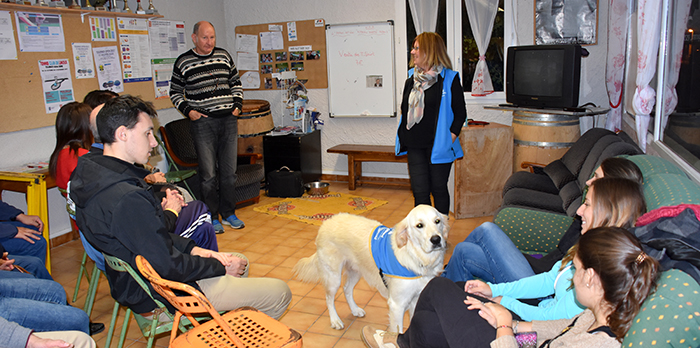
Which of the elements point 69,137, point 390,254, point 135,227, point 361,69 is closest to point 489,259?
point 390,254

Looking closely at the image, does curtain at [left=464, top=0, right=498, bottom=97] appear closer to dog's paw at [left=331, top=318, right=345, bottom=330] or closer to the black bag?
the black bag

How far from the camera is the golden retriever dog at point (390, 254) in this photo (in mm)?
2072

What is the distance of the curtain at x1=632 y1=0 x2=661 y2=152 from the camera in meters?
2.81

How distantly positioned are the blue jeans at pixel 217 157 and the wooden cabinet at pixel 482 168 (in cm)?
197

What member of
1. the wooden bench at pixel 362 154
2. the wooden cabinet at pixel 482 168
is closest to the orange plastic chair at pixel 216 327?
the wooden cabinet at pixel 482 168

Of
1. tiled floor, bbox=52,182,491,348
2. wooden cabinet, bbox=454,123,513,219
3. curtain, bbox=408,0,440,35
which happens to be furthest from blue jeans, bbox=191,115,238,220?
curtain, bbox=408,0,440,35

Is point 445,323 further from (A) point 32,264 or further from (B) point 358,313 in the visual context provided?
(A) point 32,264

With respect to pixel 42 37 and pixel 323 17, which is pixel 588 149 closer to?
pixel 323 17

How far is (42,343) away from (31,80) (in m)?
3.01

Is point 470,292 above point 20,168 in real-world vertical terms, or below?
below

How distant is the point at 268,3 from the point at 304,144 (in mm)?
1822

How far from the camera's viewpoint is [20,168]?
12.1 ft

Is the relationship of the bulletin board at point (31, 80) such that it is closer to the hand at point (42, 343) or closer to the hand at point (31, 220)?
the hand at point (31, 220)

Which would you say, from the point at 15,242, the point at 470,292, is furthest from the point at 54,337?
the point at 470,292
